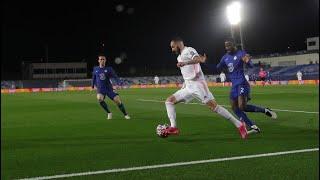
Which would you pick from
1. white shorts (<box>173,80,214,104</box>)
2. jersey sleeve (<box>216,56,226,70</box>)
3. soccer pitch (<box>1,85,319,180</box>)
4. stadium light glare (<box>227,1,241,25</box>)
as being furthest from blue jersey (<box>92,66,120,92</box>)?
stadium light glare (<box>227,1,241,25</box>)

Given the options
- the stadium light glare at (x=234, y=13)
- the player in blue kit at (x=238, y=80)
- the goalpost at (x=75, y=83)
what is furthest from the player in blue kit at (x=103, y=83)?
the goalpost at (x=75, y=83)

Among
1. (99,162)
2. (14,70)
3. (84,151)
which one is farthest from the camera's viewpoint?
(14,70)

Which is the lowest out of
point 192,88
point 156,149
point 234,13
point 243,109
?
point 156,149

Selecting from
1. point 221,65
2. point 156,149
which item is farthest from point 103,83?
point 156,149

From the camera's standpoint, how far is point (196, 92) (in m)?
10.0

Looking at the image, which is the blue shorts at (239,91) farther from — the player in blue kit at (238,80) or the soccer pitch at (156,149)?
the soccer pitch at (156,149)

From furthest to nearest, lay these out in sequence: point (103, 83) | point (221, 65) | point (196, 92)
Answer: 1. point (103, 83)
2. point (221, 65)
3. point (196, 92)

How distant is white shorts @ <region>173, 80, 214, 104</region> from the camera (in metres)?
10.0

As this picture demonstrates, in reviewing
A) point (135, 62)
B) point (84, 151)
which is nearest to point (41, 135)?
point (84, 151)

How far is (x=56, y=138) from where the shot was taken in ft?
35.4

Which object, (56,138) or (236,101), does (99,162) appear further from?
(236,101)

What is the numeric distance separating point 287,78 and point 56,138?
49580 mm

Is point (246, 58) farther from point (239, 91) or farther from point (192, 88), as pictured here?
point (192, 88)

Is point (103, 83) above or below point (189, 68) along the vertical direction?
below
